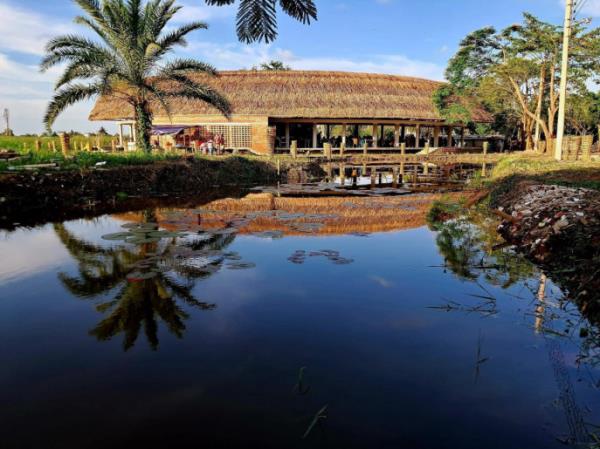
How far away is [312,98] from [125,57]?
15232 millimetres

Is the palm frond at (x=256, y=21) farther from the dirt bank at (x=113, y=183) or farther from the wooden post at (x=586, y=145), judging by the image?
the wooden post at (x=586, y=145)

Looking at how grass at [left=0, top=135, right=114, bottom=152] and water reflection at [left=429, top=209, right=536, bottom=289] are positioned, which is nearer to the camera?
water reflection at [left=429, top=209, right=536, bottom=289]

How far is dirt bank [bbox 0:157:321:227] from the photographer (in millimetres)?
11188

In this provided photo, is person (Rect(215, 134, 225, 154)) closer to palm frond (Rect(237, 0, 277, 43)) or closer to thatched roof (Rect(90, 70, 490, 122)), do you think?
thatched roof (Rect(90, 70, 490, 122))

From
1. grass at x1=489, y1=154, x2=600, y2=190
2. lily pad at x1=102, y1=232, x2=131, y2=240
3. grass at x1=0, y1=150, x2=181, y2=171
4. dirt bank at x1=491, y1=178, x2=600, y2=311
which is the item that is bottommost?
lily pad at x1=102, y1=232, x2=131, y2=240

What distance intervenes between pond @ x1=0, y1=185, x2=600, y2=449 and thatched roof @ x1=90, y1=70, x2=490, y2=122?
21622mm

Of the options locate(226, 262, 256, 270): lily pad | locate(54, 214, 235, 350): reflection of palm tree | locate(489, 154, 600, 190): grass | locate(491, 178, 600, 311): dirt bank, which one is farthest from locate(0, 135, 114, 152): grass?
locate(489, 154, 600, 190): grass

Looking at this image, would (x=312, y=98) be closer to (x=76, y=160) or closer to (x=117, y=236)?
(x=76, y=160)

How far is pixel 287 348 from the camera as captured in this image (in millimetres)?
4234

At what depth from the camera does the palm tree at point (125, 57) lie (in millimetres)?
14906

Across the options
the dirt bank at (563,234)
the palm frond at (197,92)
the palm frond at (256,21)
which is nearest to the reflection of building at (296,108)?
the palm frond at (197,92)

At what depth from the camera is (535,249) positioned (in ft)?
22.9

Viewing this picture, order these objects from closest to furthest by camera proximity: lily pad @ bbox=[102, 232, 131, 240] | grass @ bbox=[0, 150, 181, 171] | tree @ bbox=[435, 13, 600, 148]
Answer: lily pad @ bbox=[102, 232, 131, 240], grass @ bbox=[0, 150, 181, 171], tree @ bbox=[435, 13, 600, 148]

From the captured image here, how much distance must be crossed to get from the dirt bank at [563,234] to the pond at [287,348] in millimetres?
285
